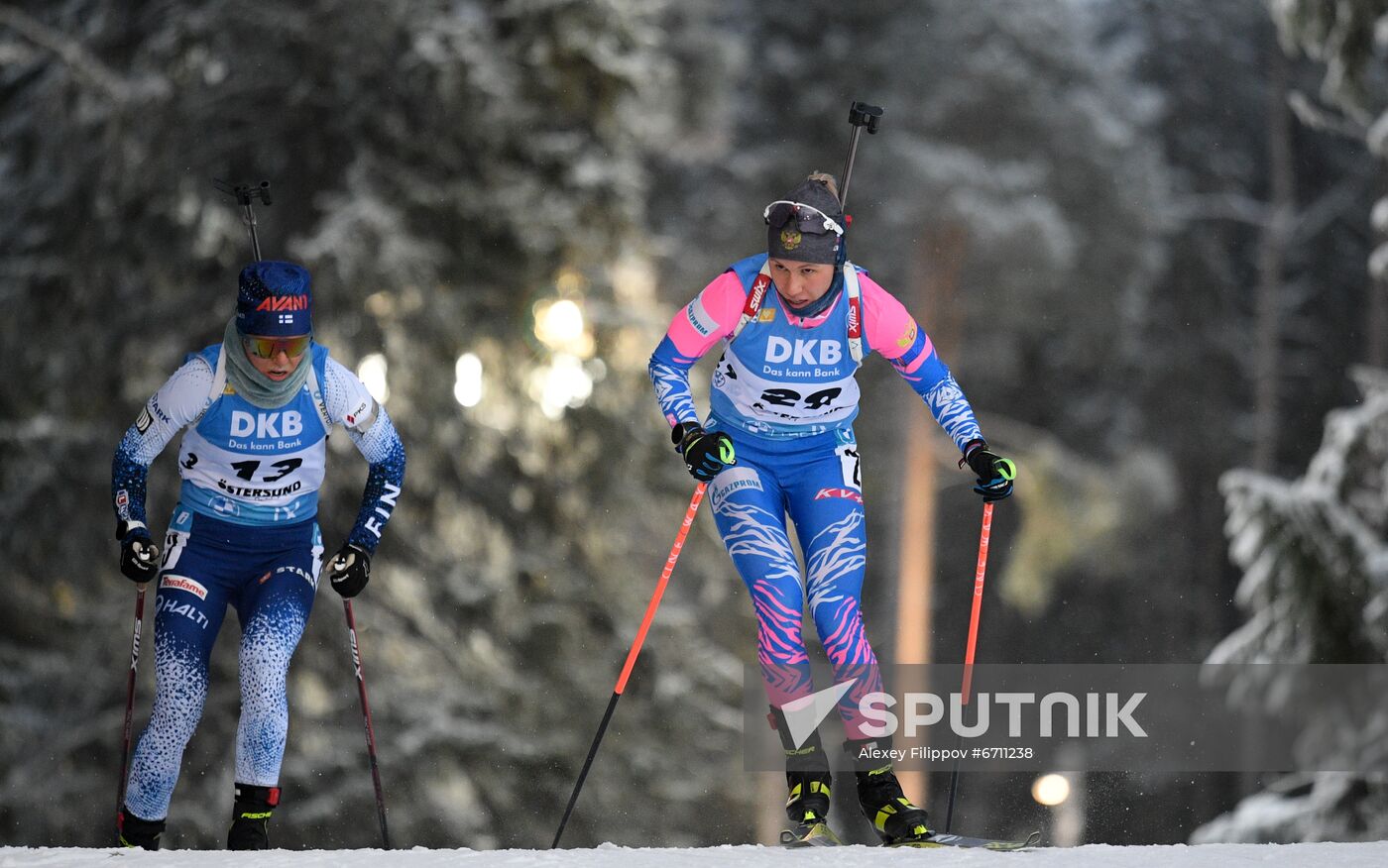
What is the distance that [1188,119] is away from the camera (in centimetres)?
1839

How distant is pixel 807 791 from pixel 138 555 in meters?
2.07

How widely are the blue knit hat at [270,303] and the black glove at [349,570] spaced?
0.67 m

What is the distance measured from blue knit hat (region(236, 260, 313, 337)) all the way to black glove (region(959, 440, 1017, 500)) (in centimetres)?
201

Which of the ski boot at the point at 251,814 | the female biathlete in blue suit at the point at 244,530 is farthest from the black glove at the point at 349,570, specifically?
the ski boot at the point at 251,814

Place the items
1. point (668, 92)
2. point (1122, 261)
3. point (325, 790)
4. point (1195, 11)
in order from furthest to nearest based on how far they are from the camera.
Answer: point (1195, 11) < point (1122, 261) < point (668, 92) < point (325, 790)

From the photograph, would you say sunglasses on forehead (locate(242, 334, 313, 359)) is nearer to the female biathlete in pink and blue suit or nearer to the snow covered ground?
the female biathlete in pink and blue suit

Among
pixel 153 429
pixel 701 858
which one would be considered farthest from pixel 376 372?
pixel 701 858

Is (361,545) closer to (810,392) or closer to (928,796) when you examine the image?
(810,392)

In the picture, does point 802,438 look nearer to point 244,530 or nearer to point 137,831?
point 244,530

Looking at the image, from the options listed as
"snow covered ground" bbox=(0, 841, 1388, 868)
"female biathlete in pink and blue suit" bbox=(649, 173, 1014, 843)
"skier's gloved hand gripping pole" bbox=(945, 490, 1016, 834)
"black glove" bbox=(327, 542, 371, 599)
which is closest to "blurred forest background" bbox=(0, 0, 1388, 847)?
"skier's gloved hand gripping pole" bbox=(945, 490, 1016, 834)

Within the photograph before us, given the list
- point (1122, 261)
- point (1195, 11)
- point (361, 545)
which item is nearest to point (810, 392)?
point (361, 545)

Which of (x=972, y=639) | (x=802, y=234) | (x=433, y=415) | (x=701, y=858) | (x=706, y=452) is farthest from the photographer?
(x=433, y=415)

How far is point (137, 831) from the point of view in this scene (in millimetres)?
5023

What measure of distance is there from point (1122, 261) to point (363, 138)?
8803 mm
